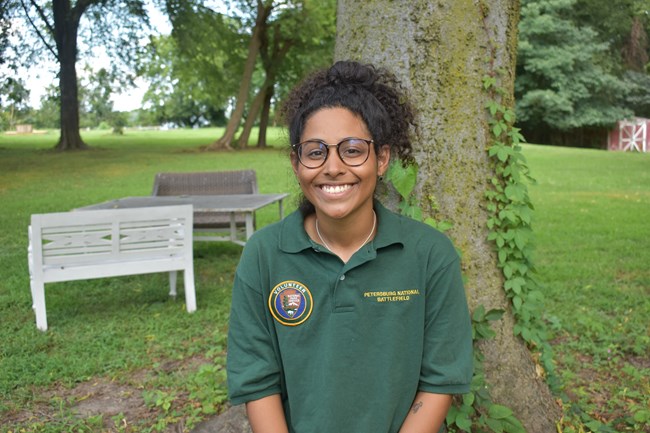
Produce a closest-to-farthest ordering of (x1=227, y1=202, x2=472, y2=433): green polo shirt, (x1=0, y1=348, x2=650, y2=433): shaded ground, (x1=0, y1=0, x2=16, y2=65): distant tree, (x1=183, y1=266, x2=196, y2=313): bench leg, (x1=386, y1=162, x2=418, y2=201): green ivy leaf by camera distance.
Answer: (x1=227, y1=202, x2=472, y2=433): green polo shirt, (x1=386, y1=162, x2=418, y2=201): green ivy leaf, (x1=0, y1=348, x2=650, y2=433): shaded ground, (x1=183, y1=266, x2=196, y2=313): bench leg, (x1=0, y1=0, x2=16, y2=65): distant tree

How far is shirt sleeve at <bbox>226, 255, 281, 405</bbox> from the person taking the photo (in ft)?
6.89

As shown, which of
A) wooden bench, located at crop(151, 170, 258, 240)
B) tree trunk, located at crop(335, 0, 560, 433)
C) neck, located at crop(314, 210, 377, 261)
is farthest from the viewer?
wooden bench, located at crop(151, 170, 258, 240)

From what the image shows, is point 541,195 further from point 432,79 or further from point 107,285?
point 432,79

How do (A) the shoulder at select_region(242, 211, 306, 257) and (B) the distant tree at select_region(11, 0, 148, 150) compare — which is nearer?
(A) the shoulder at select_region(242, 211, 306, 257)

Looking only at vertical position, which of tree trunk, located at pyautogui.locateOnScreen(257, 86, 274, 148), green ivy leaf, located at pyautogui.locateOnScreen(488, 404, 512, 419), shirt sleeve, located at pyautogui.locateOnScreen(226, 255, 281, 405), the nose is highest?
tree trunk, located at pyautogui.locateOnScreen(257, 86, 274, 148)

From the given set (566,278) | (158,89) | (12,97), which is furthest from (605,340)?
(158,89)

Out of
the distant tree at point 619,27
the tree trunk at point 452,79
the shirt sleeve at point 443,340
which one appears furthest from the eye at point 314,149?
the distant tree at point 619,27

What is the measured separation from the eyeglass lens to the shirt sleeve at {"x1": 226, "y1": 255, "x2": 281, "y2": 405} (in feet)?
1.36

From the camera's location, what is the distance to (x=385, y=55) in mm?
3102

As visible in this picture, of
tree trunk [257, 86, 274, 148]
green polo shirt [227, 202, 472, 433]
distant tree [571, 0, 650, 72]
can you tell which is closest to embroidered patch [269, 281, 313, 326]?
green polo shirt [227, 202, 472, 433]

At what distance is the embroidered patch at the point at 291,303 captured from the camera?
206 centimetres

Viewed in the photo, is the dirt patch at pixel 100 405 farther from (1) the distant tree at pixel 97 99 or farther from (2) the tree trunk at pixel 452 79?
(1) the distant tree at pixel 97 99

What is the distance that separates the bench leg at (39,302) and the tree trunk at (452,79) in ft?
10.4

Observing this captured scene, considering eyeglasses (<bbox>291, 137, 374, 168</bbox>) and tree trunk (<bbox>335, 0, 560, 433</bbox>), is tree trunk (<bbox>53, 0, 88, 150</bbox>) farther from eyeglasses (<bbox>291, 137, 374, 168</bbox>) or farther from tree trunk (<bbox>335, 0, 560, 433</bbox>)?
eyeglasses (<bbox>291, 137, 374, 168</bbox>)
